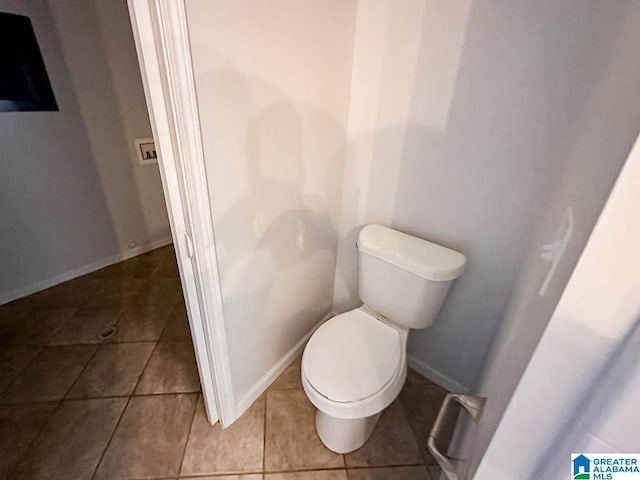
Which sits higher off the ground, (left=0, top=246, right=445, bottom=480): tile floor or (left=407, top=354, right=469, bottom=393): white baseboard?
(left=407, top=354, right=469, bottom=393): white baseboard

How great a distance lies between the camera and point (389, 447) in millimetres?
1239

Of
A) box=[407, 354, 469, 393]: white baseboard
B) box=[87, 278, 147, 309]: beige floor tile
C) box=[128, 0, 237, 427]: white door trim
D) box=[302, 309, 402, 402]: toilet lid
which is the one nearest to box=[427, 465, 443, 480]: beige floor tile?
box=[407, 354, 469, 393]: white baseboard

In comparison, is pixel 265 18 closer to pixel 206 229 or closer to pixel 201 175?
pixel 201 175

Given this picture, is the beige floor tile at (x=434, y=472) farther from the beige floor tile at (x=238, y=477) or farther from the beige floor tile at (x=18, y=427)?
the beige floor tile at (x=18, y=427)

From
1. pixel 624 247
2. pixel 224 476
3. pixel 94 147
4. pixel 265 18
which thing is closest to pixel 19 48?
pixel 94 147

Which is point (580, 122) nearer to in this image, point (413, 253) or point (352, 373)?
point (413, 253)

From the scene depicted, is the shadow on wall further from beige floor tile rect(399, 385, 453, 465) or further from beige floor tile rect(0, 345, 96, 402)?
beige floor tile rect(0, 345, 96, 402)

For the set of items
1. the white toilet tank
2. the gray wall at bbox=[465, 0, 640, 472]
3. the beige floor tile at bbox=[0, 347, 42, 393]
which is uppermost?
the gray wall at bbox=[465, 0, 640, 472]

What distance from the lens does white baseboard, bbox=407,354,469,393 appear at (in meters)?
1.44

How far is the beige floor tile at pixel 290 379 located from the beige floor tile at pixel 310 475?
1.21 feet

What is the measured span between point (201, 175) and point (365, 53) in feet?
2.84

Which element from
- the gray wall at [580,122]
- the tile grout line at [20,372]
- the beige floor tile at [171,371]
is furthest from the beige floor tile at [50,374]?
the gray wall at [580,122]

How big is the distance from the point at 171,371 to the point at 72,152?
163 centimetres

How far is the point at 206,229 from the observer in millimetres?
877
